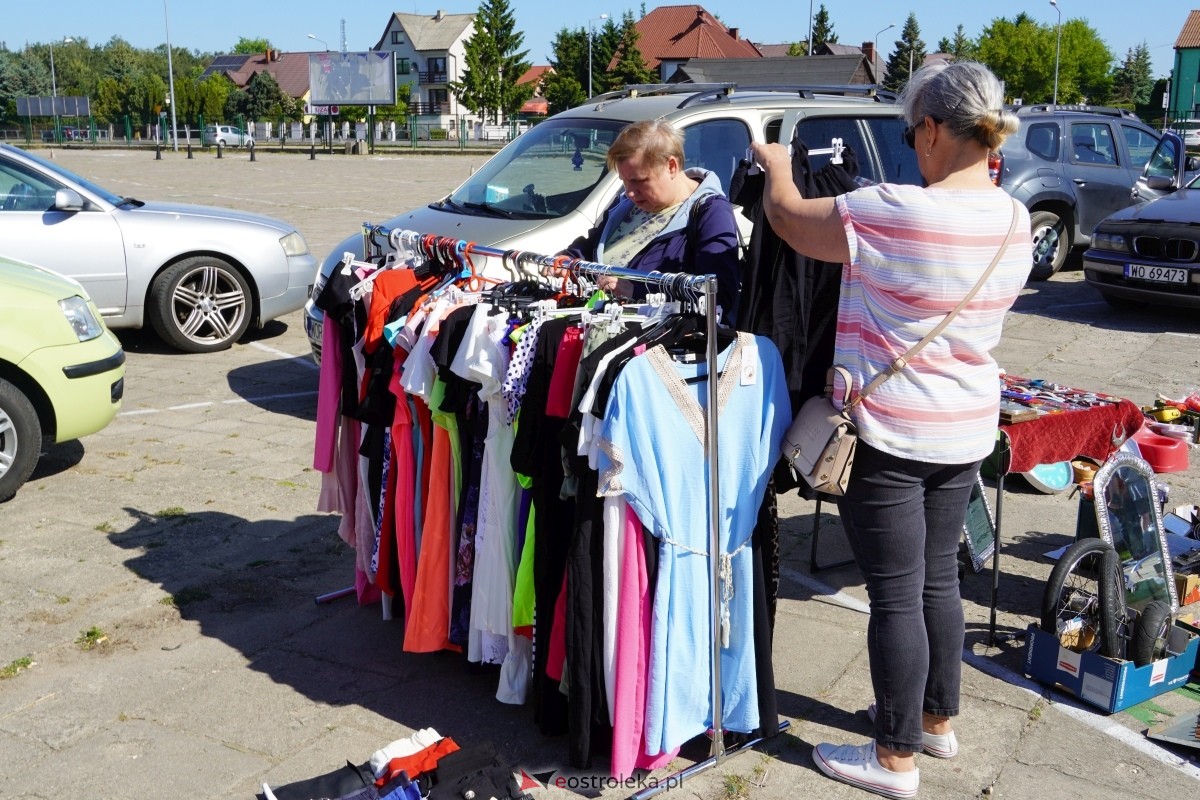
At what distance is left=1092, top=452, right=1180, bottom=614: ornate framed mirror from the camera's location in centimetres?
412

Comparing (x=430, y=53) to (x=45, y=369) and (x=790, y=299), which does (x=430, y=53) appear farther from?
(x=790, y=299)

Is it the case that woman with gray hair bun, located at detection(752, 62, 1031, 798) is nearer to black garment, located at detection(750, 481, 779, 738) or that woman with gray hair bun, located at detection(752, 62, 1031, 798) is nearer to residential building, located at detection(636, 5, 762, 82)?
black garment, located at detection(750, 481, 779, 738)

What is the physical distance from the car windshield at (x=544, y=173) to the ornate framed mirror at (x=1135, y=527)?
3987mm

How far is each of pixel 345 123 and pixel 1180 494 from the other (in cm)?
6746

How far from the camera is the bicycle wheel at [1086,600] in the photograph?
3812 millimetres

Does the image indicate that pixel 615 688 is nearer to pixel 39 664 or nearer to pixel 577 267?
pixel 577 267

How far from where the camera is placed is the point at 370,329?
401 cm

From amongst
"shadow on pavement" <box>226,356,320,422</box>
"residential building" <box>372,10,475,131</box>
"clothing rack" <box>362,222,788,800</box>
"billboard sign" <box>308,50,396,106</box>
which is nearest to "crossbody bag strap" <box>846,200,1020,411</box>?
"clothing rack" <box>362,222,788,800</box>

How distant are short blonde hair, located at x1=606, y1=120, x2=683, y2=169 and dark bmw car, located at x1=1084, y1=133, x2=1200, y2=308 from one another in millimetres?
8184

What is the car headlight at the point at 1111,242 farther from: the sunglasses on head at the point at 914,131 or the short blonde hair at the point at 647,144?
the sunglasses on head at the point at 914,131

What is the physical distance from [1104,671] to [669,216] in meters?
2.19

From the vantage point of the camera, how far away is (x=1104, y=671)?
3777 mm

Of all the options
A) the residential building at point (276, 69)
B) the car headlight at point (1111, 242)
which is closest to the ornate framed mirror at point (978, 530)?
the car headlight at point (1111, 242)

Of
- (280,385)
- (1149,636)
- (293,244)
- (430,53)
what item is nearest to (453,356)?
(1149,636)
